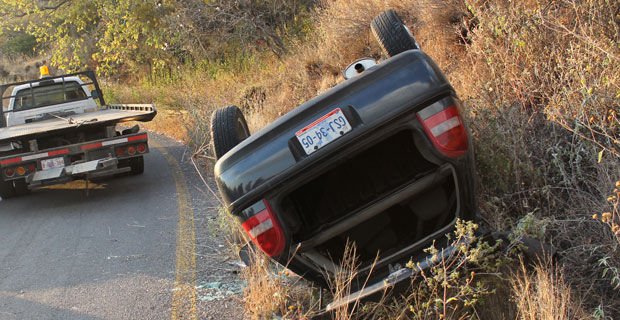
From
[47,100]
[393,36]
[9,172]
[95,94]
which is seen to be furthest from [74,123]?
[393,36]

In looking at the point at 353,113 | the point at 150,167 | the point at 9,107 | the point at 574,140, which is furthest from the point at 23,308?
the point at 9,107

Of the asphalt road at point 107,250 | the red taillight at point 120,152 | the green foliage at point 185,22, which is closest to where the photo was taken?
the asphalt road at point 107,250

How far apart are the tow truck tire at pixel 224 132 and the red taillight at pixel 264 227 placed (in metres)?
1.14

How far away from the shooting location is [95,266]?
20.2 feet

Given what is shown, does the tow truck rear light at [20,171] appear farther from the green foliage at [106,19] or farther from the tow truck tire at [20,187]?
the green foliage at [106,19]

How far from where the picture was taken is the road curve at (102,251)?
5.18 meters

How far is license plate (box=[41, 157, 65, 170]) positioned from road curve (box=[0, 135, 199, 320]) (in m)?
0.58

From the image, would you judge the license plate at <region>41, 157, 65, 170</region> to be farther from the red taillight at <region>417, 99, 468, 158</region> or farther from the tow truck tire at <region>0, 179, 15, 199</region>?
the red taillight at <region>417, 99, 468, 158</region>

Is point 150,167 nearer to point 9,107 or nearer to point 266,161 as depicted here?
point 9,107

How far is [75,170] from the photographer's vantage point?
895cm

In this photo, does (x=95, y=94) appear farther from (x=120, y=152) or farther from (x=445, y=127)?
(x=445, y=127)

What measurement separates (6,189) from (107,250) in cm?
412

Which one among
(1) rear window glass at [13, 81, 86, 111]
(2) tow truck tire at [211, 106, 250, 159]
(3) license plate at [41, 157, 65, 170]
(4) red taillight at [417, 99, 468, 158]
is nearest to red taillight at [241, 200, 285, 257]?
(4) red taillight at [417, 99, 468, 158]

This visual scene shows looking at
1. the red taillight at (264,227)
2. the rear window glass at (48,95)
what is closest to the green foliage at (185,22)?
the rear window glass at (48,95)
